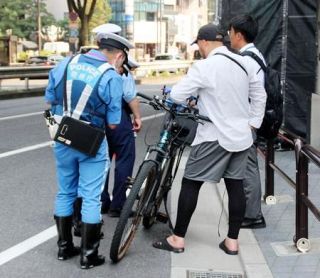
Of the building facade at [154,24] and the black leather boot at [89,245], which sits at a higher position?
the building facade at [154,24]

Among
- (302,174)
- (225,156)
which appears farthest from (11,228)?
(302,174)

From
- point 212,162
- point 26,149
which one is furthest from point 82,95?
point 26,149

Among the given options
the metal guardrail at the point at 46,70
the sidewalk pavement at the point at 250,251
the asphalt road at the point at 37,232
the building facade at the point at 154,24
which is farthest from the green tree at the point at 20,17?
the sidewalk pavement at the point at 250,251

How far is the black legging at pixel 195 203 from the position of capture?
4824mm

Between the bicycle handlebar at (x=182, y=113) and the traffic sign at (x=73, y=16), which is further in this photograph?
the traffic sign at (x=73, y=16)

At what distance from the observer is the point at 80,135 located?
4.41 metres

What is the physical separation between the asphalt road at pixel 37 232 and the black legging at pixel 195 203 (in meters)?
0.37

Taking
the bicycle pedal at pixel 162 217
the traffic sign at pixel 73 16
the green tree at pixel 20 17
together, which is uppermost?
the green tree at pixel 20 17

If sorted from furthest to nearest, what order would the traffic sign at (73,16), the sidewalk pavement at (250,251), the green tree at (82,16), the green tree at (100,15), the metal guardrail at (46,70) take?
the green tree at (100,15)
the green tree at (82,16)
the traffic sign at (73,16)
the metal guardrail at (46,70)
the sidewalk pavement at (250,251)

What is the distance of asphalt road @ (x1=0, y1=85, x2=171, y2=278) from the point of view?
15.2 ft

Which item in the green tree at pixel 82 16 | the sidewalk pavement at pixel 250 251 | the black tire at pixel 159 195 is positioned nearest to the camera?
the sidewalk pavement at pixel 250 251

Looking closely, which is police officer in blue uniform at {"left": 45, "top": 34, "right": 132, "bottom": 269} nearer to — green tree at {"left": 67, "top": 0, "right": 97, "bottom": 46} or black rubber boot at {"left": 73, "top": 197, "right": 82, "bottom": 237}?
black rubber boot at {"left": 73, "top": 197, "right": 82, "bottom": 237}

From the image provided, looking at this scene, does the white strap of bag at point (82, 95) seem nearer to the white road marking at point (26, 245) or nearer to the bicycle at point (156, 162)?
the bicycle at point (156, 162)

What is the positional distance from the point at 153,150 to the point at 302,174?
1197mm
